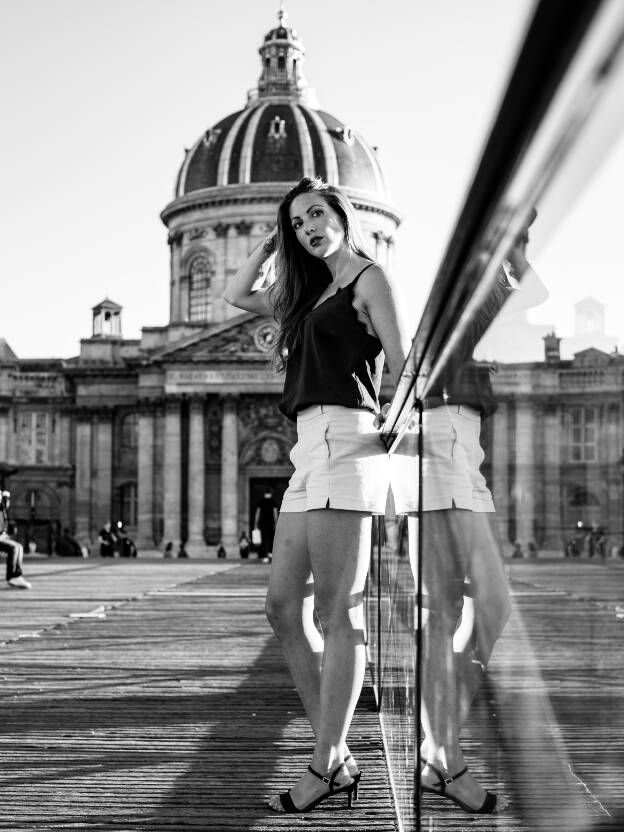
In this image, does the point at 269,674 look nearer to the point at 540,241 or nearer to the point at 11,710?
the point at 11,710

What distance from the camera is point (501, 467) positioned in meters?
1.96

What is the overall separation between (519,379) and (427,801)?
122 centimetres

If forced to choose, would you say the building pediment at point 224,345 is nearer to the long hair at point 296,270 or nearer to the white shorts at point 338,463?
the long hair at point 296,270

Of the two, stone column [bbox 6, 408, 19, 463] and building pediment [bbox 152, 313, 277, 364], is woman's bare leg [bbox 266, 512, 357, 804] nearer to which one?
building pediment [bbox 152, 313, 277, 364]

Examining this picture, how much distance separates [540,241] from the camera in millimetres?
A: 1562

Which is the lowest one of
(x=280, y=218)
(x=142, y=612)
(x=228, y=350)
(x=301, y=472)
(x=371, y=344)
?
(x=142, y=612)

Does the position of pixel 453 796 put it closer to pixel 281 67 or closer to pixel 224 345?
pixel 224 345

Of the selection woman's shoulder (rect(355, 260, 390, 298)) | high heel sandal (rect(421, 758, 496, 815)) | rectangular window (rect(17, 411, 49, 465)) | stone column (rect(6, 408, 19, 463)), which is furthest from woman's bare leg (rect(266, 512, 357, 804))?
stone column (rect(6, 408, 19, 463))

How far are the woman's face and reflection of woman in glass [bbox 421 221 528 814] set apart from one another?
1.55 meters

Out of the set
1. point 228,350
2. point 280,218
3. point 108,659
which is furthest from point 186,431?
point 280,218

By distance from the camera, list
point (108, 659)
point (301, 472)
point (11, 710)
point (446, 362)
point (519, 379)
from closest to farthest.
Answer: point (519, 379) → point (446, 362) → point (301, 472) → point (11, 710) → point (108, 659)

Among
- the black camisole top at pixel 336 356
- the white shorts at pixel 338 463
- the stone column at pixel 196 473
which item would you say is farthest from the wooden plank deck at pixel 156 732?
the stone column at pixel 196 473

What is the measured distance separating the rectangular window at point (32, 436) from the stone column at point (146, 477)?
21.2 feet

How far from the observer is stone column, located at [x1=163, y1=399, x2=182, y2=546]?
57.2m
